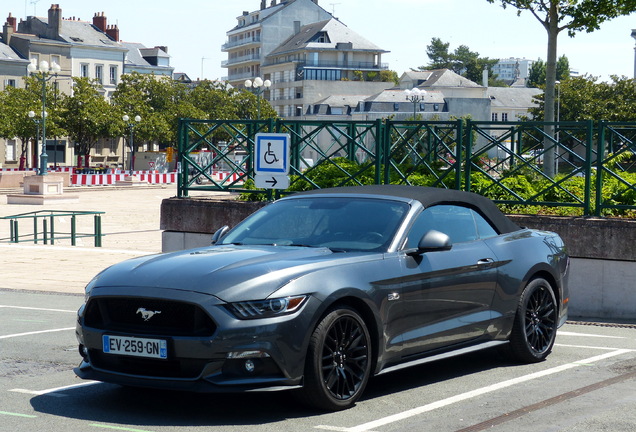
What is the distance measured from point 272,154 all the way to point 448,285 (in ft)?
23.5

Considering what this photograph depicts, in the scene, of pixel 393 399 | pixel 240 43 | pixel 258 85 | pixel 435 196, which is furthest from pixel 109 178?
pixel 240 43

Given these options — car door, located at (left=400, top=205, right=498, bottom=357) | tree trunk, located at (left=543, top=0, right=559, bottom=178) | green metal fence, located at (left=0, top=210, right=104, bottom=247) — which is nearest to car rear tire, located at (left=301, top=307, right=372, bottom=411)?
car door, located at (left=400, top=205, right=498, bottom=357)

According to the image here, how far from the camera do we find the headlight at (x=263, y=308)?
243 inches

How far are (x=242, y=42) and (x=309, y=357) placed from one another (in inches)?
6395

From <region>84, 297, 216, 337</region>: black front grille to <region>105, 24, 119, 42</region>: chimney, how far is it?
117852 millimetres

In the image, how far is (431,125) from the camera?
14.1 meters

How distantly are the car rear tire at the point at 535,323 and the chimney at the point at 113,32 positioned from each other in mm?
116555

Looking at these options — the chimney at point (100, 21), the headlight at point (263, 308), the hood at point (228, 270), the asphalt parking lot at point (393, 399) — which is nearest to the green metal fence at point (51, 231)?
the asphalt parking lot at point (393, 399)

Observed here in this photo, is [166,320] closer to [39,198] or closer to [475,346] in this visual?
[475,346]

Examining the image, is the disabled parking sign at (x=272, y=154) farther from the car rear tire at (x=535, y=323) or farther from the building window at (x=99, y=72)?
the building window at (x=99, y=72)

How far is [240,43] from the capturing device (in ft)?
547

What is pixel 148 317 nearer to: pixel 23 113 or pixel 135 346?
pixel 135 346

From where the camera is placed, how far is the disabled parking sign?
14219mm

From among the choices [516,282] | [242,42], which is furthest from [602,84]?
[516,282]
